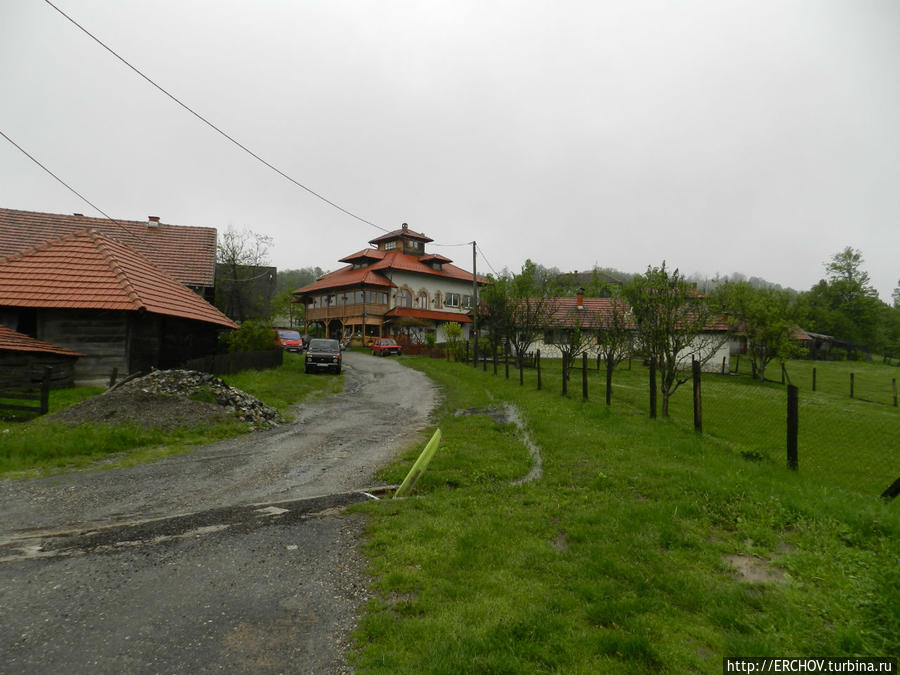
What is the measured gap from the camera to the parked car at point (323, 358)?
24.0m

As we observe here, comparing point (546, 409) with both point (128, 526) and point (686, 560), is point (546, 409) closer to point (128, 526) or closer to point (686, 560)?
point (686, 560)

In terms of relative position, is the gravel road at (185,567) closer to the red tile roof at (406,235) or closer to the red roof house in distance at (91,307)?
the red roof house in distance at (91,307)

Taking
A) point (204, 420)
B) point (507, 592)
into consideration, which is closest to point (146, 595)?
point (507, 592)

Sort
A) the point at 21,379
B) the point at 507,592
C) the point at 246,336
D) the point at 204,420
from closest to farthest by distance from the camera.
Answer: the point at 507,592 → the point at 204,420 → the point at 21,379 → the point at 246,336

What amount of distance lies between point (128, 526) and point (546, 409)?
10.5m

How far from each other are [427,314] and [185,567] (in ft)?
144

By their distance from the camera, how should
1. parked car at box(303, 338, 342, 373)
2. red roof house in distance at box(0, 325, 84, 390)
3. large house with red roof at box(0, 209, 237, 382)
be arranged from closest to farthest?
red roof house in distance at box(0, 325, 84, 390)
large house with red roof at box(0, 209, 237, 382)
parked car at box(303, 338, 342, 373)

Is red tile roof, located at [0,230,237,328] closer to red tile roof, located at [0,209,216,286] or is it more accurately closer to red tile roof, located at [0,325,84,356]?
red tile roof, located at [0,325,84,356]

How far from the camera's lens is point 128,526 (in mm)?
5461

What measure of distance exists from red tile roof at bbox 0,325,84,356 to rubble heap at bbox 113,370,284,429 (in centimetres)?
340

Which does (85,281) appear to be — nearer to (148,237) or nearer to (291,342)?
(148,237)

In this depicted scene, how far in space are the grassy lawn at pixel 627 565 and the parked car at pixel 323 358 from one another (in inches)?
678

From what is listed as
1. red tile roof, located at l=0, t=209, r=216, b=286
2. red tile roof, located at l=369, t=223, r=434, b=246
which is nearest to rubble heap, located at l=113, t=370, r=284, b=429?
red tile roof, located at l=0, t=209, r=216, b=286

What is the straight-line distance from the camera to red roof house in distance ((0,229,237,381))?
562 inches
